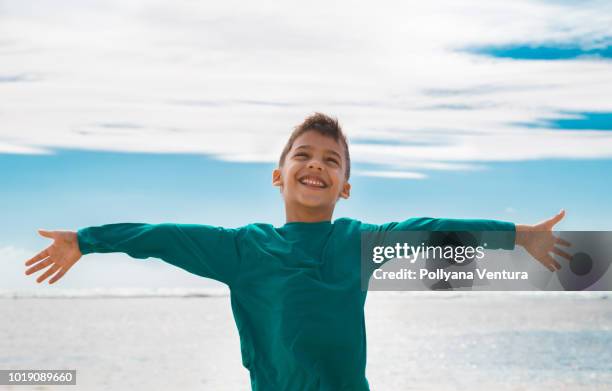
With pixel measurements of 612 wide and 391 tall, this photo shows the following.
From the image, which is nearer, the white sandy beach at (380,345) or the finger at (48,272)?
the finger at (48,272)

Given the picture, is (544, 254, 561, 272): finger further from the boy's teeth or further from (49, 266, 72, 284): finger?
(49, 266, 72, 284): finger

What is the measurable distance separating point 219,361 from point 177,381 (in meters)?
1.18

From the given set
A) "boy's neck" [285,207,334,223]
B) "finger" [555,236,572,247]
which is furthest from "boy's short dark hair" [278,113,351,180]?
"finger" [555,236,572,247]

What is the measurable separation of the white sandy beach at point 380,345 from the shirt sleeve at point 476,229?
4.93 meters

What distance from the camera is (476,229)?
274cm

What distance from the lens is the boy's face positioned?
286 centimetres

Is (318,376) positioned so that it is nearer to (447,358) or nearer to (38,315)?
(447,358)

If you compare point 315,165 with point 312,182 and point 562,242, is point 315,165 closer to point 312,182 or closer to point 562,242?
point 312,182

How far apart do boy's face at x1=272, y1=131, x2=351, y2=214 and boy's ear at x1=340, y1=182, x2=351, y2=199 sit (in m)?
0.02

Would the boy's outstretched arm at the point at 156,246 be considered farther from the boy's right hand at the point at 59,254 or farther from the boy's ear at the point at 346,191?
the boy's ear at the point at 346,191

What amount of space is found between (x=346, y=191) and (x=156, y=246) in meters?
0.77

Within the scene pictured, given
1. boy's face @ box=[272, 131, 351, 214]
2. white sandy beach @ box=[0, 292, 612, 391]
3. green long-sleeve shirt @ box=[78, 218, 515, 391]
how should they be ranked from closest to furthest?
green long-sleeve shirt @ box=[78, 218, 515, 391]
boy's face @ box=[272, 131, 351, 214]
white sandy beach @ box=[0, 292, 612, 391]

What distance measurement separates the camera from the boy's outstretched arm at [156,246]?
2.70 meters

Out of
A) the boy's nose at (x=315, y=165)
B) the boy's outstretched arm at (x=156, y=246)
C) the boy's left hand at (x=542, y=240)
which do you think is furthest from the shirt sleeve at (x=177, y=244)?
the boy's left hand at (x=542, y=240)
